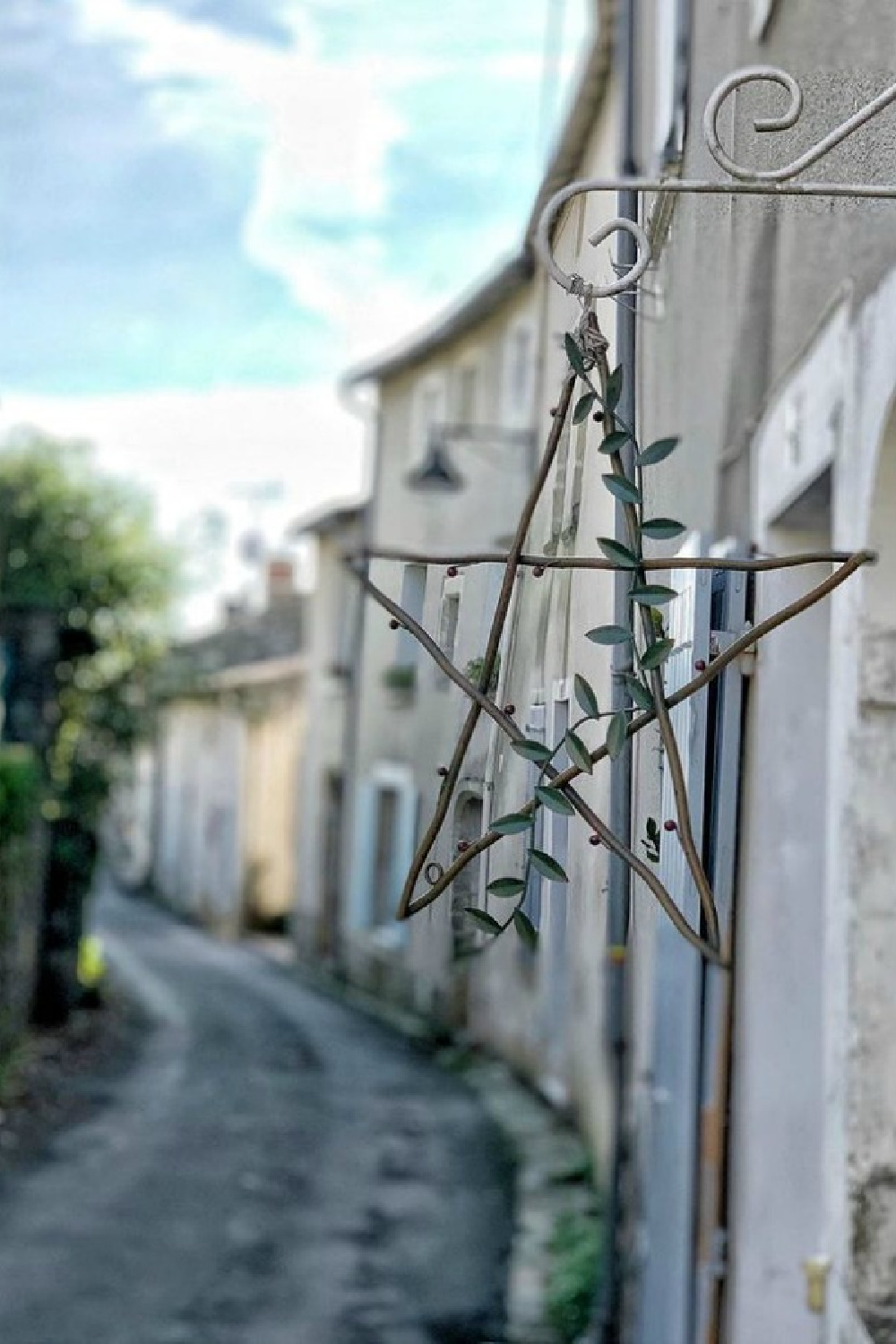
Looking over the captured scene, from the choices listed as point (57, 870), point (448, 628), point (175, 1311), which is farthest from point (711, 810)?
point (57, 870)

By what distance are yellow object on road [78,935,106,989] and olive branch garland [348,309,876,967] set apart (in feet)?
48.2

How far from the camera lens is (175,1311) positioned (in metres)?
7.95

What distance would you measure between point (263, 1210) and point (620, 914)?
148 inches

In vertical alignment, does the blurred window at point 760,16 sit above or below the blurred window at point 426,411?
below

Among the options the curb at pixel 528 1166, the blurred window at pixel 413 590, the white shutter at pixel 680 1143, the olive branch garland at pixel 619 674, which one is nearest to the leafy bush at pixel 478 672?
the olive branch garland at pixel 619 674

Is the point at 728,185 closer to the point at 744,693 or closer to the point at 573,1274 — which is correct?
the point at 744,693

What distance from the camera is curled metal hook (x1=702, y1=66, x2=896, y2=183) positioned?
7.82ft

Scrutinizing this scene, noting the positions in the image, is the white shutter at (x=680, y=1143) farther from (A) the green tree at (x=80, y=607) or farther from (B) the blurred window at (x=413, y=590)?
(A) the green tree at (x=80, y=607)

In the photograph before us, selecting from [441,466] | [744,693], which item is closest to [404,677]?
[441,466]

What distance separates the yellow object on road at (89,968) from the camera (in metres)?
17.0

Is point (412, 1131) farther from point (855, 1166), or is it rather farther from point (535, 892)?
point (535, 892)

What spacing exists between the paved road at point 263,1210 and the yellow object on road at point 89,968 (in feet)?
3.96

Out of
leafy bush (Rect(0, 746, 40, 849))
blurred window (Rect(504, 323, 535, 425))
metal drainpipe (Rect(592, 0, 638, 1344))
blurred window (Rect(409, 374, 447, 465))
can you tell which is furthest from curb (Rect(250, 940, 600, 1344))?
blurred window (Rect(409, 374, 447, 465))

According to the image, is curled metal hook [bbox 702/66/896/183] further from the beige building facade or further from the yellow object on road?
the yellow object on road
